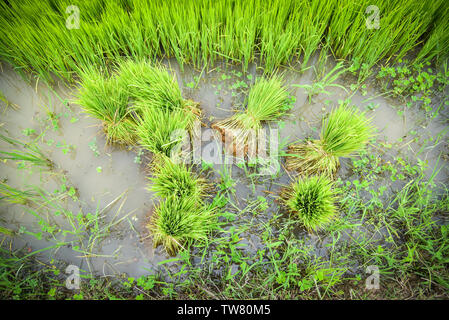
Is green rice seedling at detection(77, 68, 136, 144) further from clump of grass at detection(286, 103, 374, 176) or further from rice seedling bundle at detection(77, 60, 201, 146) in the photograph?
clump of grass at detection(286, 103, 374, 176)

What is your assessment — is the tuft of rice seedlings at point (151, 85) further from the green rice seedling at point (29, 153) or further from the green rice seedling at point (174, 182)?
the green rice seedling at point (29, 153)

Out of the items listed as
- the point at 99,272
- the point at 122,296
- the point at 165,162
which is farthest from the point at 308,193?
the point at 99,272

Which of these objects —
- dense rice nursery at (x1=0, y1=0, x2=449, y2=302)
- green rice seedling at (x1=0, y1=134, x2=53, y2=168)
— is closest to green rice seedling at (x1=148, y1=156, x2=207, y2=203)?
dense rice nursery at (x1=0, y1=0, x2=449, y2=302)

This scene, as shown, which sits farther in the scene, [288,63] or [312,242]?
[288,63]

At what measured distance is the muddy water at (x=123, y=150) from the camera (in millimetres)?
1691

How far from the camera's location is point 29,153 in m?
1.86

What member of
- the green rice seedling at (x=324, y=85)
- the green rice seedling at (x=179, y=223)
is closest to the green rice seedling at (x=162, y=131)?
the green rice seedling at (x=179, y=223)

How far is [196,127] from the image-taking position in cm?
187

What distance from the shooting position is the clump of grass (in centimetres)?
163

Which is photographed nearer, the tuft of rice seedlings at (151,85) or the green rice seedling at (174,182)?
the green rice seedling at (174,182)

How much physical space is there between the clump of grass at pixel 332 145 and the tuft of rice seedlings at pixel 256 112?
0.31 metres

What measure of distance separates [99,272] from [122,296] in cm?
23
